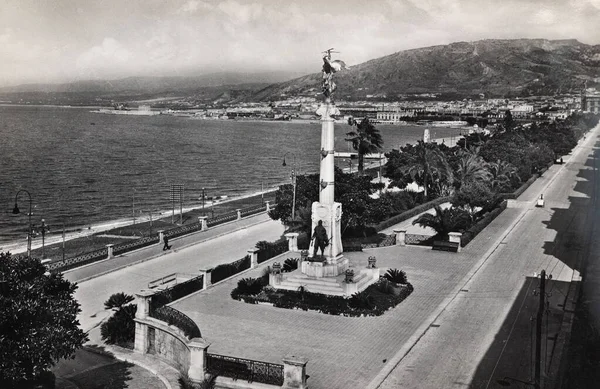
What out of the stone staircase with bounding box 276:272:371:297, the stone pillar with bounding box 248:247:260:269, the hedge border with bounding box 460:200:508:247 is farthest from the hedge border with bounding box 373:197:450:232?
the stone staircase with bounding box 276:272:371:297

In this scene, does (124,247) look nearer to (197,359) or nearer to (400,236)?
(400,236)

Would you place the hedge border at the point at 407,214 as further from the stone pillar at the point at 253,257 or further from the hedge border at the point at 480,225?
the stone pillar at the point at 253,257

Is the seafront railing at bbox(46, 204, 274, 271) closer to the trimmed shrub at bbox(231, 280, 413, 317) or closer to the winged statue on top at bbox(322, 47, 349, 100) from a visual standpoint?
the trimmed shrub at bbox(231, 280, 413, 317)

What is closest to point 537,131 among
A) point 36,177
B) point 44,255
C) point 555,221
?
point 555,221

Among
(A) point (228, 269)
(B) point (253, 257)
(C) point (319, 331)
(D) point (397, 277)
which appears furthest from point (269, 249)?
(C) point (319, 331)

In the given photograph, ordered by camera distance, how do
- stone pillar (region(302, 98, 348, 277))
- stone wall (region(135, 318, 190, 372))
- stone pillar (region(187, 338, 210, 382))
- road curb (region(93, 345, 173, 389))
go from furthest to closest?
1. stone pillar (region(302, 98, 348, 277))
2. stone wall (region(135, 318, 190, 372))
3. road curb (region(93, 345, 173, 389))
4. stone pillar (region(187, 338, 210, 382))
